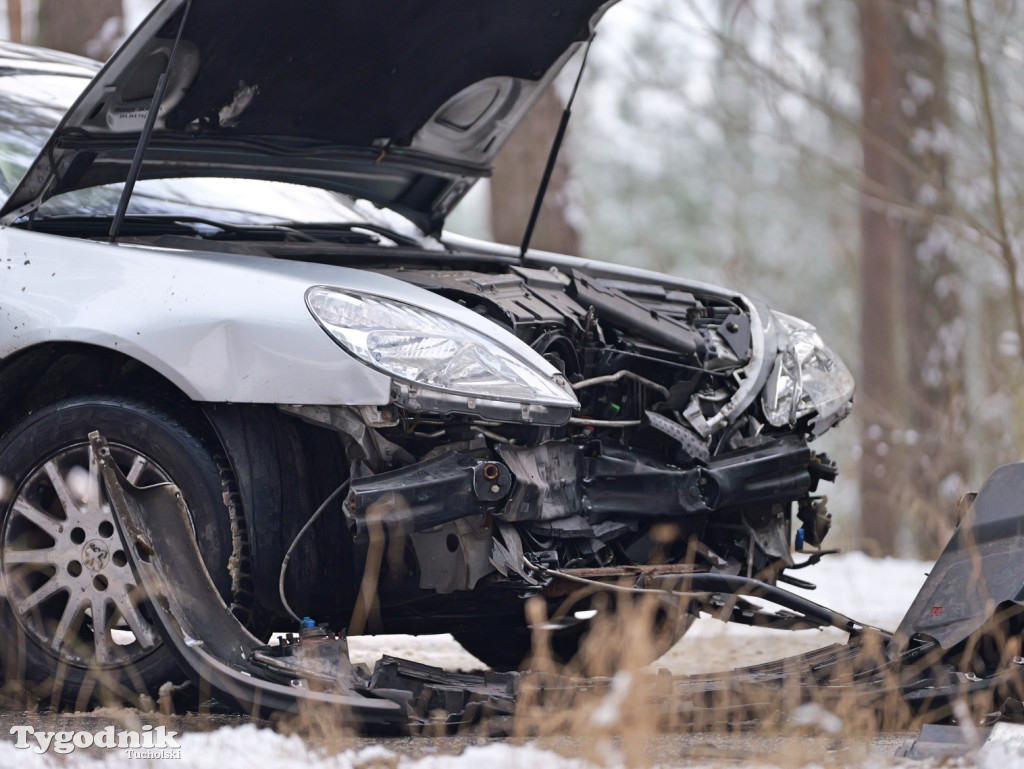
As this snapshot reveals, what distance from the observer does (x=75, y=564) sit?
3375 mm

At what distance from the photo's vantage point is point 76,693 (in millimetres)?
3416

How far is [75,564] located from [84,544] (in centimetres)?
7

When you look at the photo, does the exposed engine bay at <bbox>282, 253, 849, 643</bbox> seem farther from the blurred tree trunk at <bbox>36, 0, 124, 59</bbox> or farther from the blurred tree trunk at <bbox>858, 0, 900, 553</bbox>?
the blurred tree trunk at <bbox>858, 0, 900, 553</bbox>

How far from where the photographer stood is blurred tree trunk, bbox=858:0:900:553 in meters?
11.0

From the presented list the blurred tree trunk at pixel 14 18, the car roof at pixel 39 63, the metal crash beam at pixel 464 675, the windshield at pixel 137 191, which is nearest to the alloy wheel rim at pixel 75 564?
the metal crash beam at pixel 464 675

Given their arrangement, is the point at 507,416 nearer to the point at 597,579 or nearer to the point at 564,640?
the point at 597,579

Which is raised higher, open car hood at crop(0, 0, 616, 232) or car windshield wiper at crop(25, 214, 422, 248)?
open car hood at crop(0, 0, 616, 232)

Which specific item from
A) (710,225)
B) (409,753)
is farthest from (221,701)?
(710,225)

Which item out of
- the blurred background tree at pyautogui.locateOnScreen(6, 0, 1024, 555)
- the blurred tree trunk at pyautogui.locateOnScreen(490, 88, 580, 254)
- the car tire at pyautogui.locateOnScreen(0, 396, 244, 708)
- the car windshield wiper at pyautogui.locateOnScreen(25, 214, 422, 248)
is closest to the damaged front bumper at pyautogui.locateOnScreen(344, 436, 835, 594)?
the car tire at pyautogui.locateOnScreen(0, 396, 244, 708)

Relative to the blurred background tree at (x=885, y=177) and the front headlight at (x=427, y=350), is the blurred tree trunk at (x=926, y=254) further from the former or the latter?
the front headlight at (x=427, y=350)

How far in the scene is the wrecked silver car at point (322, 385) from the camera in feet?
10.7

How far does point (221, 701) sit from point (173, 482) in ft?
1.97

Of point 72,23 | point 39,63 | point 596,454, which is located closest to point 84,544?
point 596,454

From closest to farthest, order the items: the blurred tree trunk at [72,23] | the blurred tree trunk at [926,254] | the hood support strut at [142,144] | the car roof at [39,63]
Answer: the hood support strut at [142,144]
the car roof at [39,63]
the blurred tree trunk at [72,23]
the blurred tree trunk at [926,254]
